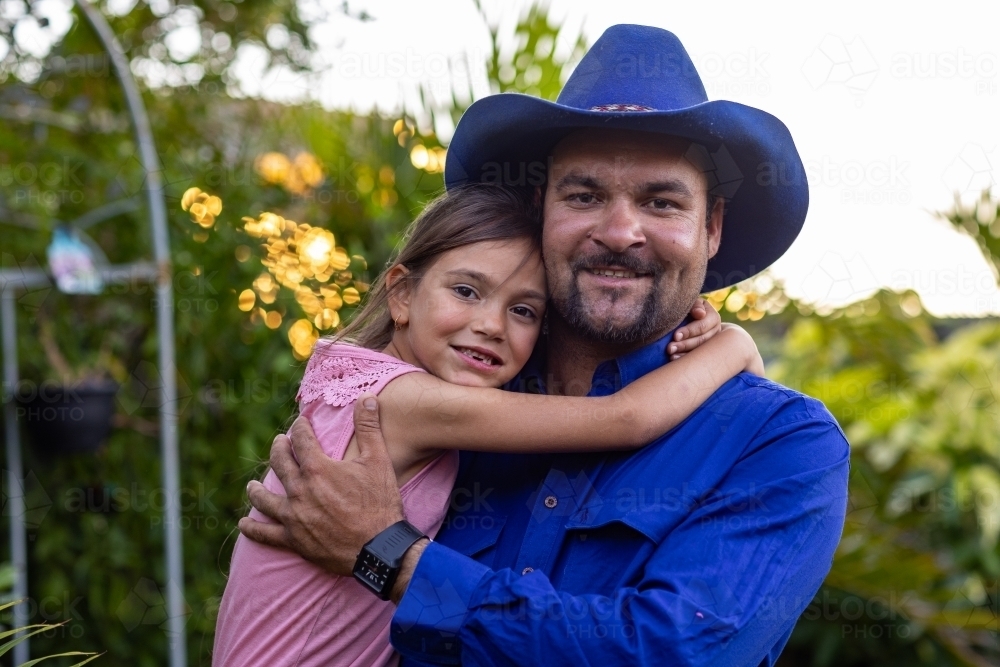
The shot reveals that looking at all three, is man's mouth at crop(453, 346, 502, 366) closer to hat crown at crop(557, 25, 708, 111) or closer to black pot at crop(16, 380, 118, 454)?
hat crown at crop(557, 25, 708, 111)

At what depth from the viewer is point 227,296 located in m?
4.04

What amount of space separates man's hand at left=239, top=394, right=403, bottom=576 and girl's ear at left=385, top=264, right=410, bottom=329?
25 cm

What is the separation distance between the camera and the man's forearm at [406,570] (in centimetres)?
142

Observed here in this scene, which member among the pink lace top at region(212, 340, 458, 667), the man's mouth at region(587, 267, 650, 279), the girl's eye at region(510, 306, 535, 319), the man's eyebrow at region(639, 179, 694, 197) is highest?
the man's eyebrow at region(639, 179, 694, 197)

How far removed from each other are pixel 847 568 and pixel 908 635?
2.21ft

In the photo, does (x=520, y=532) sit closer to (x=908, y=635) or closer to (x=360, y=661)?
(x=360, y=661)

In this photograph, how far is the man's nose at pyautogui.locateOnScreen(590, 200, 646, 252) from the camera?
5.42ft

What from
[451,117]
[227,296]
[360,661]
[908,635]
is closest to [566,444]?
[360,661]

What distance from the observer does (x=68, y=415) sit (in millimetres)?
3602

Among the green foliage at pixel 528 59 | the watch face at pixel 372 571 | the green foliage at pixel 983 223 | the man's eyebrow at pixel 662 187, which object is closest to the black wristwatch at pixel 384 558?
the watch face at pixel 372 571

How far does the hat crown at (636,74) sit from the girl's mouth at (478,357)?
490 mm

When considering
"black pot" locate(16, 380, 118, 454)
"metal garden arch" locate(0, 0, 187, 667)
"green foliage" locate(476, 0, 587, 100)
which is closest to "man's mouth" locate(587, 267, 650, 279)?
"green foliage" locate(476, 0, 587, 100)

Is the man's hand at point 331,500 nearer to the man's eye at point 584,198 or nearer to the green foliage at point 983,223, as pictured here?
the man's eye at point 584,198

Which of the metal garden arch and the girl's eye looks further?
the metal garden arch
